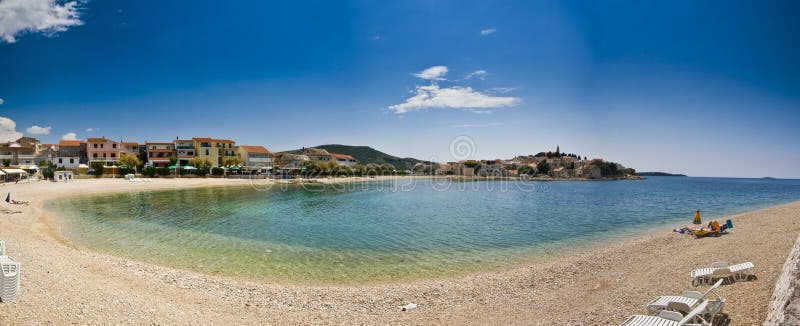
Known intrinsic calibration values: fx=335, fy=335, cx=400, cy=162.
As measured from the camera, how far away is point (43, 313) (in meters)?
6.22

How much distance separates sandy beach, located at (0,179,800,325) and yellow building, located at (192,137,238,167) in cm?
6675

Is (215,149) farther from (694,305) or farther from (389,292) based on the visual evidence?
Result: (694,305)

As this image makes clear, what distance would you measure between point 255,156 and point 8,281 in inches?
3105

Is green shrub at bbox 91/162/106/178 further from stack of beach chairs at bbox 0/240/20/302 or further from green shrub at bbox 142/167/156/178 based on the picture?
stack of beach chairs at bbox 0/240/20/302

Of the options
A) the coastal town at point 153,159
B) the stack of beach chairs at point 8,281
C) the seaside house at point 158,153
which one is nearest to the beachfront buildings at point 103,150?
the coastal town at point 153,159

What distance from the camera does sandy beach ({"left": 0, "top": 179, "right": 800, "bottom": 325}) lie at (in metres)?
6.85

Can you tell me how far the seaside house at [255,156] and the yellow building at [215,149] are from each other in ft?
7.13

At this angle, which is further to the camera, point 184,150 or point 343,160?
point 343,160

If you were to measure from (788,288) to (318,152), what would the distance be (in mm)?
108078

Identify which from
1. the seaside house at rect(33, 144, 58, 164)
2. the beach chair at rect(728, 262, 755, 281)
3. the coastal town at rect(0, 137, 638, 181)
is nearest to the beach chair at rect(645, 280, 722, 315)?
the beach chair at rect(728, 262, 755, 281)

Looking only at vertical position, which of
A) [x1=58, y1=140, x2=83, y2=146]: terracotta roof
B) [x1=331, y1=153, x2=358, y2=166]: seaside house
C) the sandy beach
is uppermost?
[x1=58, y1=140, x2=83, y2=146]: terracotta roof

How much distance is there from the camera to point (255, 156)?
80250 millimetres

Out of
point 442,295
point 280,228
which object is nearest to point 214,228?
point 280,228

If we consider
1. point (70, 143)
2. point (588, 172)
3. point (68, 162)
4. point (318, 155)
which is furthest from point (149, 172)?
point (588, 172)
